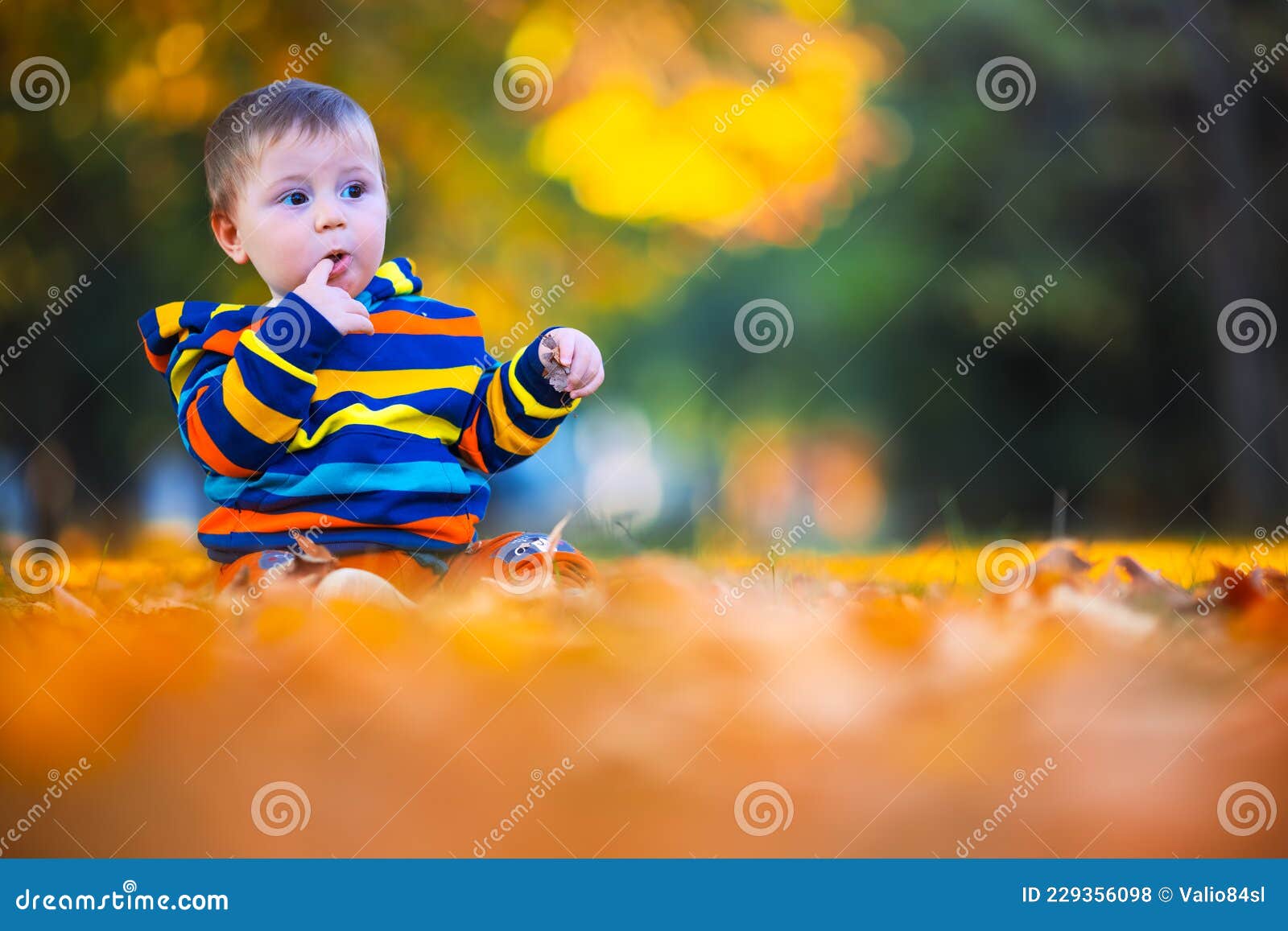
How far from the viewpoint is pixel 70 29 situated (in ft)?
8.57

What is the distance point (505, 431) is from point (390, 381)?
0.16 meters

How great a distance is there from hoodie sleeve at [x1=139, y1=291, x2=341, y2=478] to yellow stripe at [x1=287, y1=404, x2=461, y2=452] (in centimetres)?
4

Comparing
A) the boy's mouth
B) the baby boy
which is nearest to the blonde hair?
the baby boy

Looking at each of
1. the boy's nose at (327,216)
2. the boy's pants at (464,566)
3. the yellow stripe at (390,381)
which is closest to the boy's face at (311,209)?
the boy's nose at (327,216)

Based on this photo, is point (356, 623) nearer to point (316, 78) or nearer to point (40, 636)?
point (40, 636)

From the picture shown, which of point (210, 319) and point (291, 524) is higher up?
point (210, 319)

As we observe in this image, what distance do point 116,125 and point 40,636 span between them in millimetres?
2398

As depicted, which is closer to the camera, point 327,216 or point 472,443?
point 327,216

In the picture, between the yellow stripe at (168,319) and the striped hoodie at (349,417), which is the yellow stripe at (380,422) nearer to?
the striped hoodie at (349,417)

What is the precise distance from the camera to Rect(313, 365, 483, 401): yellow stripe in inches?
57.9

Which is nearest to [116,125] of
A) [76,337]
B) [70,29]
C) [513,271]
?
[70,29]

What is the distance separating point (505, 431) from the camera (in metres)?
1.54

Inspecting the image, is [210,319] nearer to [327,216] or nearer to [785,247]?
[327,216]

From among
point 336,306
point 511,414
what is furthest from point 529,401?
point 336,306
